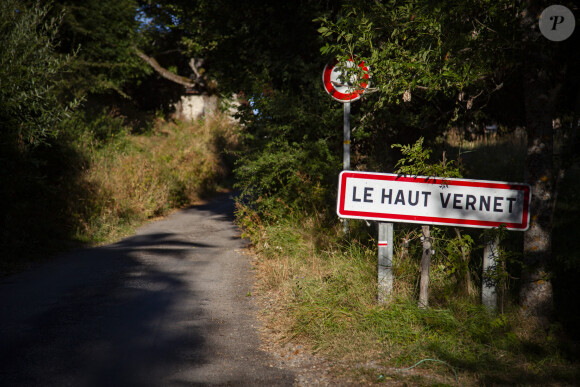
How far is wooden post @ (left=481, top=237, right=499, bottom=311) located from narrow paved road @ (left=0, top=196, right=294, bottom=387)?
205cm

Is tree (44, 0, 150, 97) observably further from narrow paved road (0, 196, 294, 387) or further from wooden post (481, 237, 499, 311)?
wooden post (481, 237, 499, 311)

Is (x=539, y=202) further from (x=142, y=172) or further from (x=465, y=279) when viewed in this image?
(x=142, y=172)

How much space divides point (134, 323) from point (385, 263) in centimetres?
275

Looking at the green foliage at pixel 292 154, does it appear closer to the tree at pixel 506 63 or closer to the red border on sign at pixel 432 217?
the red border on sign at pixel 432 217

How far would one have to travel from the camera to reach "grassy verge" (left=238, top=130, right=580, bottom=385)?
391cm

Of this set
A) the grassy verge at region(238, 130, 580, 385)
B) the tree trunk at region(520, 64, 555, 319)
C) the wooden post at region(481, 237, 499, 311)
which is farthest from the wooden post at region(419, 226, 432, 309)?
the tree trunk at region(520, 64, 555, 319)

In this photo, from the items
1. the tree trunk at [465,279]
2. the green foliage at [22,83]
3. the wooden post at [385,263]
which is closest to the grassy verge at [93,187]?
the green foliage at [22,83]

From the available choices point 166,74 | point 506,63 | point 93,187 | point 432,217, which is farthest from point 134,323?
point 166,74

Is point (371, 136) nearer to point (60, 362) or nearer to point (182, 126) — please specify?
point (60, 362)

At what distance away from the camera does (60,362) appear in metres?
4.29

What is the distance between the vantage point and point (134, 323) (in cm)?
536

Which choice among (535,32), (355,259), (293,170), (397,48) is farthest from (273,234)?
(535,32)

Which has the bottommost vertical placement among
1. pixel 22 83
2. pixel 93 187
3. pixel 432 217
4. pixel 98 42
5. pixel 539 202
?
pixel 93 187

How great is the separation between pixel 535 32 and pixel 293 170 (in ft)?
16.6
